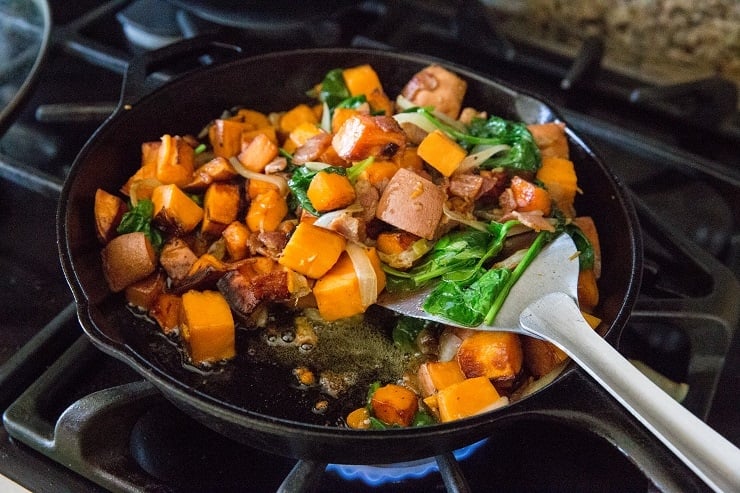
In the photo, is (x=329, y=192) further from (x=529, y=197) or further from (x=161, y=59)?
(x=161, y=59)

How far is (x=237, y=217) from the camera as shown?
1.21m

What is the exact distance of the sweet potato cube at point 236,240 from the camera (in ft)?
3.78

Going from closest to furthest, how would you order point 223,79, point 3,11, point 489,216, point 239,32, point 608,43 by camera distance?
point 489,216 → point 223,79 → point 239,32 → point 3,11 → point 608,43

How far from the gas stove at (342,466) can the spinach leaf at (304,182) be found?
0.33 metres

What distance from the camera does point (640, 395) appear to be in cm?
81

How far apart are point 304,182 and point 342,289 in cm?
20

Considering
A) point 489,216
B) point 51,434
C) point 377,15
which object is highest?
point 377,15

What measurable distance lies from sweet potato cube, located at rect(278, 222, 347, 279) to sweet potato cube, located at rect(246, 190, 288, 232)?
0.28ft

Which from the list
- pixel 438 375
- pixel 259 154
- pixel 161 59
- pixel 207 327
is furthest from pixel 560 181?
pixel 161 59

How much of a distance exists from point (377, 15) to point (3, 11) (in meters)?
0.89

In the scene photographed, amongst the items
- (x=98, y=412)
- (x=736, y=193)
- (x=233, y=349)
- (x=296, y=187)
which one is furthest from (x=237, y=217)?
(x=736, y=193)

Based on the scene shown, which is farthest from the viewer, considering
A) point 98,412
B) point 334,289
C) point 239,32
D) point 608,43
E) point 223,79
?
point 608,43

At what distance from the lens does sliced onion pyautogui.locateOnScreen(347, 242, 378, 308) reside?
1.07 metres

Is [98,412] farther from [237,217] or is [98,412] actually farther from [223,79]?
[223,79]
